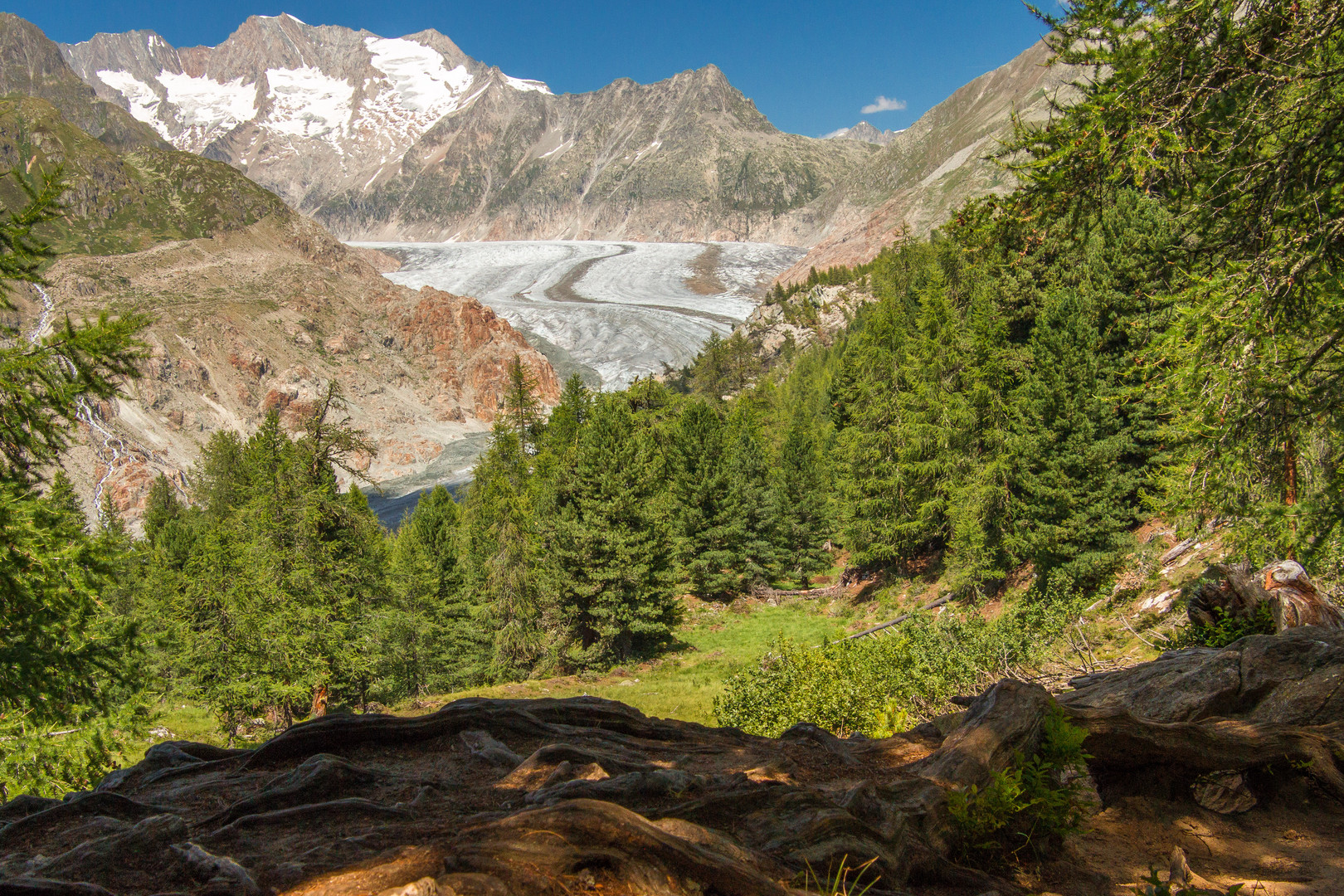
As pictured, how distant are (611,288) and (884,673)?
13758cm

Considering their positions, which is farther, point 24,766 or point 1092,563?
point 1092,563

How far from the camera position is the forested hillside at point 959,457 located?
5.54 meters

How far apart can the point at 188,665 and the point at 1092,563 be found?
82.7 feet

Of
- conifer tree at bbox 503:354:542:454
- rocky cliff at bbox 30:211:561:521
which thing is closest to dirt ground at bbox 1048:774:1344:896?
conifer tree at bbox 503:354:542:454

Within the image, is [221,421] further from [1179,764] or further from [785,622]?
[1179,764]

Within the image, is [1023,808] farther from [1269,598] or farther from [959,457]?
[959,457]

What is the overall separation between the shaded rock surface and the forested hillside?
2.29 meters

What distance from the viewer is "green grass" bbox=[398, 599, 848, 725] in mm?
21875

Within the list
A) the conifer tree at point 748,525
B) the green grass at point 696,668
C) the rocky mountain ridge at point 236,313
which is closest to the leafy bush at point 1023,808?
the green grass at point 696,668

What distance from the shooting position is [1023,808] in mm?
4273

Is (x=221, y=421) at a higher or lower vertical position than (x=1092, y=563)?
higher

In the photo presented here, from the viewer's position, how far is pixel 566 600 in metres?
29.7

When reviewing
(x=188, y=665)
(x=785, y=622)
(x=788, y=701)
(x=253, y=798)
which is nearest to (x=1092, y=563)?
(x=788, y=701)

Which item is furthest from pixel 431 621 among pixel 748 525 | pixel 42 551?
pixel 42 551
